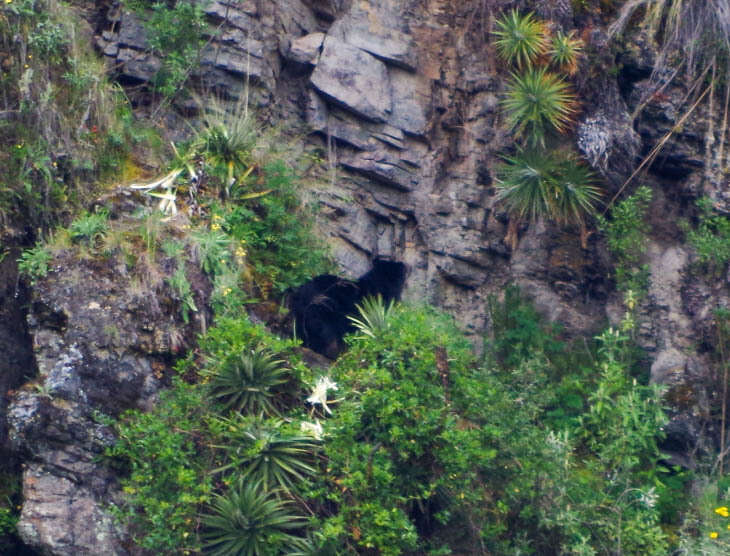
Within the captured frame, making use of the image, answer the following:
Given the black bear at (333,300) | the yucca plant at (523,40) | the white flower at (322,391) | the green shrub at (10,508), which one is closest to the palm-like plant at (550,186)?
the yucca plant at (523,40)

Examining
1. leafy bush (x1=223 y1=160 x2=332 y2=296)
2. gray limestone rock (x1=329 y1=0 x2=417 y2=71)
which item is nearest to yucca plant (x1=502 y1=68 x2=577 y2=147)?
gray limestone rock (x1=329 y1=0 x2=417 y2=71)

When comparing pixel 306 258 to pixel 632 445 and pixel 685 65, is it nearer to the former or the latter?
pixel 632 445

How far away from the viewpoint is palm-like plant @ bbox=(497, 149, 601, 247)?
10328 mm

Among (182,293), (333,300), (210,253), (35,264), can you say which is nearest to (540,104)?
(333,300)

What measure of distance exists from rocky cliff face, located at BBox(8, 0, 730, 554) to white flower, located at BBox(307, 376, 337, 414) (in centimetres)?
274

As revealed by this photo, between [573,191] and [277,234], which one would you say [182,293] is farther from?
[573,191]

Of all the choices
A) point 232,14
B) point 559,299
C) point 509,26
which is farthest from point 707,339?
point 232,14

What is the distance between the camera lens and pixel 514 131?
435 inches

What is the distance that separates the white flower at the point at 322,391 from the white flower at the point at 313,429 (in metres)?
0.20

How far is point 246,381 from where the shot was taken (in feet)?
24.5

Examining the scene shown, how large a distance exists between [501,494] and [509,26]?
5.85 meters

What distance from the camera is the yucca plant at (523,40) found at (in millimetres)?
10711

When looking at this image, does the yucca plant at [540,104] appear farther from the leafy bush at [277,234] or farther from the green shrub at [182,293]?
the green shrub at [182,293]

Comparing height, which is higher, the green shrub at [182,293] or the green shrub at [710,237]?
the green shrub at [710,237]
